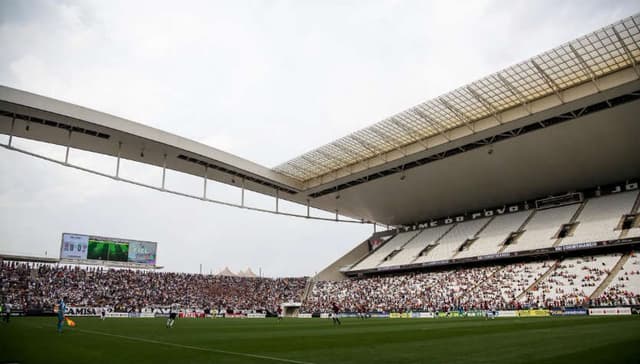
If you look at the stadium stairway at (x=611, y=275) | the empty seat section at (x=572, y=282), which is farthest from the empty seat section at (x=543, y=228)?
the stadium stairway at (x=611, y=275)

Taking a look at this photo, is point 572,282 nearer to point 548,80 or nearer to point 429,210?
point 548,80

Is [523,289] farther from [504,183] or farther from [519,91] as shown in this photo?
[519,91]

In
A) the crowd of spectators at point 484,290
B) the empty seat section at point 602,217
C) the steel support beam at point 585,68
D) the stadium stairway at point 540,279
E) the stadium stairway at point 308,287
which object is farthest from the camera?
the stadium stairway at point 308,287

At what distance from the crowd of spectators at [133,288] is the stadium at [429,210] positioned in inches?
9.1

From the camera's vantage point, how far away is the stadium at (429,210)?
31.7m

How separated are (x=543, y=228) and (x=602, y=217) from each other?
5.52 metres

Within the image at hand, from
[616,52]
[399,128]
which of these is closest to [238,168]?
[399,128]

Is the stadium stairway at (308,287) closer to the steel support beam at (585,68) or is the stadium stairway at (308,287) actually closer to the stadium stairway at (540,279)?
the stadium stairway at (540,279)

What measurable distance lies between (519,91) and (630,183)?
22.4m

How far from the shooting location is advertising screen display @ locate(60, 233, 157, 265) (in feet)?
186

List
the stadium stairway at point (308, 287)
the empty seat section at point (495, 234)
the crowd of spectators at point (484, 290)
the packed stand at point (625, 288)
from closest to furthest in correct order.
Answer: the packed stand at point (625, 288)
the crowd of spectators at point (484, 290)
the empty seat section at point (495, 234)
the stadium stairway at point (308, 287)

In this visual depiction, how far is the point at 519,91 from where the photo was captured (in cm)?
3375

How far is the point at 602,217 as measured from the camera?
44344 mm

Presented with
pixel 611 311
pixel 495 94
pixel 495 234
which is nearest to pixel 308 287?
pixel 495 234
